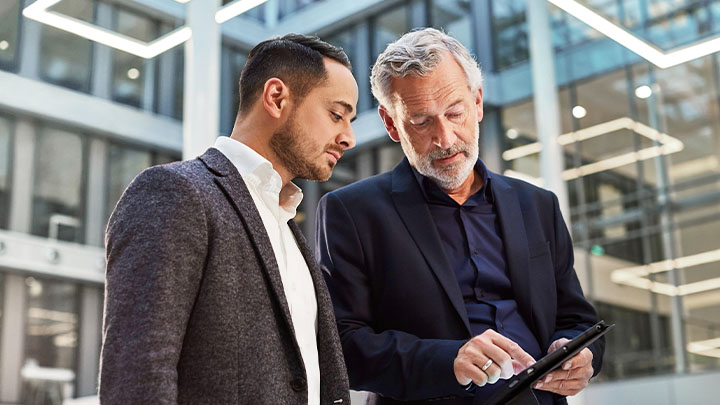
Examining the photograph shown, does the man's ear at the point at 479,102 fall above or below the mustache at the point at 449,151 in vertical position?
above

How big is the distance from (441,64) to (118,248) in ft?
Result: 3.91

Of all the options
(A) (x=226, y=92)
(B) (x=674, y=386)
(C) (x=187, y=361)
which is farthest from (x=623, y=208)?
(C) (x=187, y=361)

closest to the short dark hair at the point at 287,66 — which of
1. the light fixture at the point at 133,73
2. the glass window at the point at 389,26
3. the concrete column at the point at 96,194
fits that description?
the light fixture at the point at 133,73

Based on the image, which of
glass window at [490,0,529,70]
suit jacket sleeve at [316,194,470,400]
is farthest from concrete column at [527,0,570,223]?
suit jacket sleeve at [316,194,470,400]

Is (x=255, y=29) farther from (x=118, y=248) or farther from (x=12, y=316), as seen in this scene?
(x=118, y=248)

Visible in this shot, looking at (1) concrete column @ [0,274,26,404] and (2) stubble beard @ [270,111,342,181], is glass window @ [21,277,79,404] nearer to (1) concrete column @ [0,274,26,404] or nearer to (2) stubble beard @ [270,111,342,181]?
(1) concrete column @ [0,274,26,404]

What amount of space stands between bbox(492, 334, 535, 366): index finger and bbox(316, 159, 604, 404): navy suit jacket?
132 mm

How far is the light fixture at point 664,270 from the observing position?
11.7 metres

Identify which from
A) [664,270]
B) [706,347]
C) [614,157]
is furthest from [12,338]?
[706,347]

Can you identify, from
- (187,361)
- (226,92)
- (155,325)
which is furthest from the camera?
(226,92)

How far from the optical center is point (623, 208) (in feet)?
41.7

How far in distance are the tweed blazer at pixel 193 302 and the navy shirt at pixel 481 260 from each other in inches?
28.2

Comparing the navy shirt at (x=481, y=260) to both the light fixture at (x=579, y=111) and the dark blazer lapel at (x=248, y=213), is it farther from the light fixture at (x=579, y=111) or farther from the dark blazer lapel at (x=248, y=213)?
the light fixture at (x=579, y=111)

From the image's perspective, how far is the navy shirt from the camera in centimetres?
232
